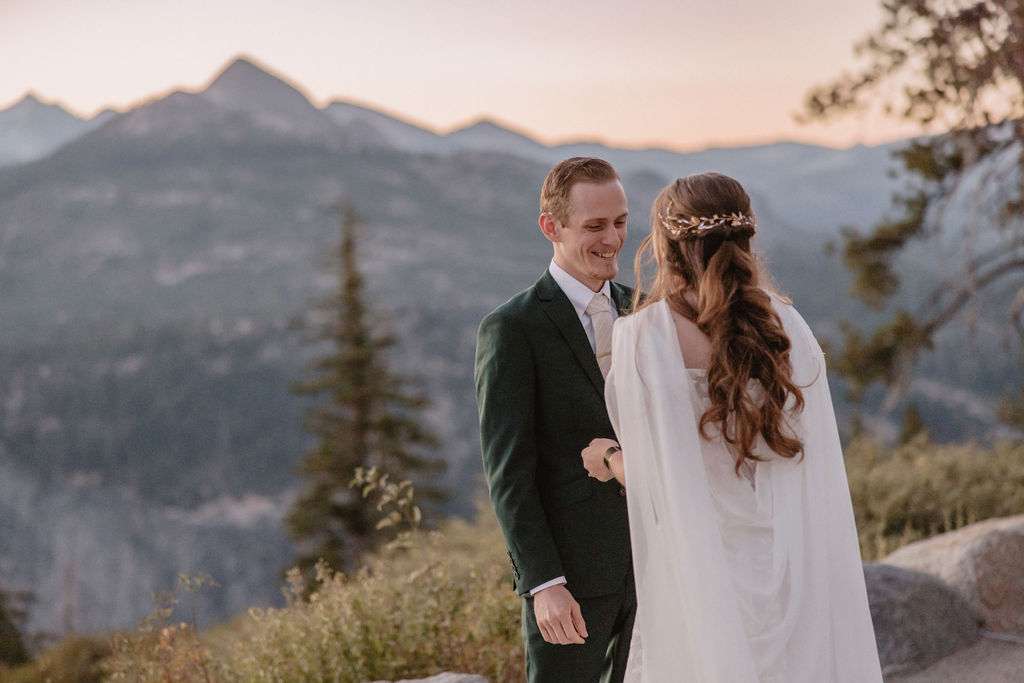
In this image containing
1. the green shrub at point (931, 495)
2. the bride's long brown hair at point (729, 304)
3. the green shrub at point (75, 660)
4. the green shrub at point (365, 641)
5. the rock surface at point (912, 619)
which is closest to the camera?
the bride's long brown hair at point (729, 304)

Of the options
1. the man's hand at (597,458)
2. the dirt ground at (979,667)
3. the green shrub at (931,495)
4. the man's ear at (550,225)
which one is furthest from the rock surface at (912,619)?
the man's ear at (550,225)

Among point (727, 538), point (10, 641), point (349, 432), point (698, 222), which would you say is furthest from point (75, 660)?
point (349, 432)

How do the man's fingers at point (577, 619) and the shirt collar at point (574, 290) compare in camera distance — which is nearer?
the man's fingers at point (577, 619)

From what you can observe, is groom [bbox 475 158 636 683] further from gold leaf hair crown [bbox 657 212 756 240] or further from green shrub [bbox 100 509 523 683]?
green shrub [bbox 100 509 523 683]

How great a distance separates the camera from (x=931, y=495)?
8227 millimetres

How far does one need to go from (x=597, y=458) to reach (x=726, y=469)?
0.34 m

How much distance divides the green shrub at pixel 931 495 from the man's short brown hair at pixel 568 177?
5.53 metres

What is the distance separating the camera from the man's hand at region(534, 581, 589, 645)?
2408 mm

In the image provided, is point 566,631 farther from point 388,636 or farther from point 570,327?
point 388,636

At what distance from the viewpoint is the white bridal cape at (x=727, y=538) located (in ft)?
7.12

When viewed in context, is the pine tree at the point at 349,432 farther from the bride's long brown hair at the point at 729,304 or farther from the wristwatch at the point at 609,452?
the bride's long brown hair at the point at 729,304

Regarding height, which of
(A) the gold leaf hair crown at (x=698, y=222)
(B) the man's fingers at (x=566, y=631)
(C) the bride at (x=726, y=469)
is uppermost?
(A) the gold leaf hair crown at (x=698, y=222)

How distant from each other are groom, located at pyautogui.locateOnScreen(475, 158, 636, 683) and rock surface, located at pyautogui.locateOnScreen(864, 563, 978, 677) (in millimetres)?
2739

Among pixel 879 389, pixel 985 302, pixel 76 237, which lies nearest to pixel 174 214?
pixel 76 237
